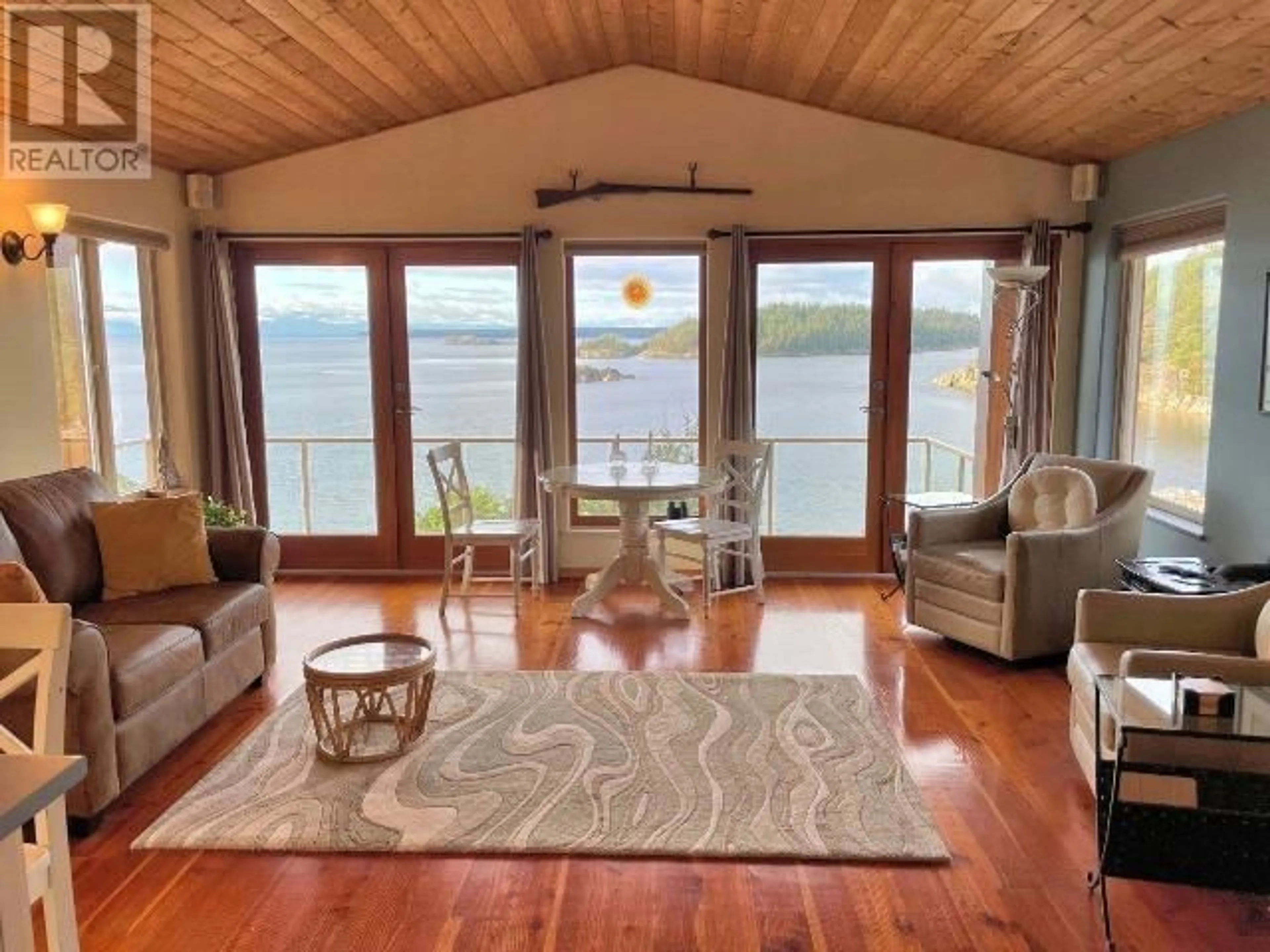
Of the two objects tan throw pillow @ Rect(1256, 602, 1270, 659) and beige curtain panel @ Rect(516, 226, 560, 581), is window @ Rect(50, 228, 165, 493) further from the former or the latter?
tan throw pillow @ Rect(1256, 602, 1270, 659)

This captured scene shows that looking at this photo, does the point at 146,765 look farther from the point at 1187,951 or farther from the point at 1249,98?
the point at 1249,98

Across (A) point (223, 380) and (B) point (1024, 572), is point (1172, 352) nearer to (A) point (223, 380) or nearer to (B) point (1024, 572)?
(B) point (1024, 572)

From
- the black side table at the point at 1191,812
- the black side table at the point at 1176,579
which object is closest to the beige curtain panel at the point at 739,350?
the black side table at the point at 1176,579

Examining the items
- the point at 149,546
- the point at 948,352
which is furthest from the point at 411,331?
the point at 948,352

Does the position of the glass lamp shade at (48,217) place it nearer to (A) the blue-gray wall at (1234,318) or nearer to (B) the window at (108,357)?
(B) the window at (108,357)

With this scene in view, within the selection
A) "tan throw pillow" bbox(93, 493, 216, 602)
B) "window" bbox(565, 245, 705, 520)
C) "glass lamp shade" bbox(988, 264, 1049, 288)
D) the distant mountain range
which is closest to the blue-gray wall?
"glass lamp shade" bbox(988, 264, 1049, 288)

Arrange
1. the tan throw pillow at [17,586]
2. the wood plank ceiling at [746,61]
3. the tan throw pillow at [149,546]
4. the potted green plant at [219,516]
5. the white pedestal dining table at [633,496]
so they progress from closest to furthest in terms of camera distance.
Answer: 1. the tan throw pillow at [17,586]
2. the wood plank ceiling at [746,61]
3. the tan throw pillow at [149,546]
4. the potted green plant at [219,516]
5. the white pedestal dining table at [633,496]

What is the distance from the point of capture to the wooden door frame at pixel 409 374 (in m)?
5.64

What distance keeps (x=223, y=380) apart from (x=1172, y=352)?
5.23 m

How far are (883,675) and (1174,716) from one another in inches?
71.4

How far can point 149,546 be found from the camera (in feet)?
12.1

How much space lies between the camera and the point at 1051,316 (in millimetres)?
5387

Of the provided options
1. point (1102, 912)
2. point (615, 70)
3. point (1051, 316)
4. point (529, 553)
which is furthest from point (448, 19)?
point (1102, 912)

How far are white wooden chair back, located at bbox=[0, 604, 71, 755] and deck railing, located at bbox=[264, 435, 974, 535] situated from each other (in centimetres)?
413
